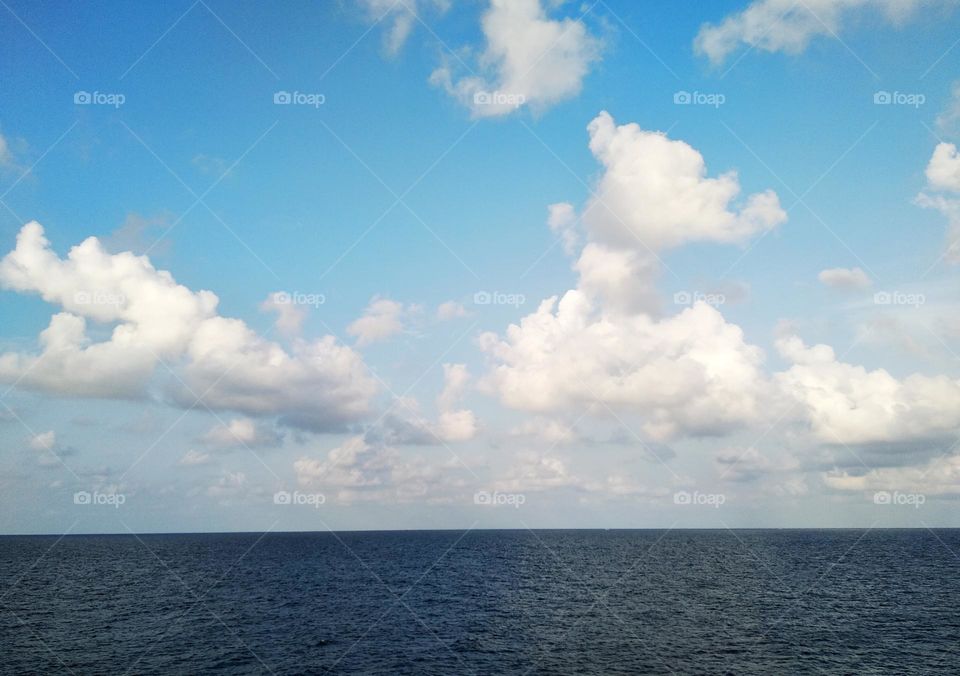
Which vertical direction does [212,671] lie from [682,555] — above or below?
above

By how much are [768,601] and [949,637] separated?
22.7m

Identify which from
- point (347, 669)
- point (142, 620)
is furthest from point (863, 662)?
point (142, 620)

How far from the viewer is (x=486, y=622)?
67.2 metres

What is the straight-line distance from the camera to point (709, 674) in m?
47.5

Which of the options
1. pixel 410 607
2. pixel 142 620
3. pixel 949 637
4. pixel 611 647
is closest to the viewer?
pixel 611 647

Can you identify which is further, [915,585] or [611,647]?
[915,585]

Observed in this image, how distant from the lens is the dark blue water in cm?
5109

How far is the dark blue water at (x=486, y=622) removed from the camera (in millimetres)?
51094

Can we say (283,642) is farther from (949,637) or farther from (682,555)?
(682,555)

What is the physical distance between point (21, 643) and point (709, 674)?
206ft

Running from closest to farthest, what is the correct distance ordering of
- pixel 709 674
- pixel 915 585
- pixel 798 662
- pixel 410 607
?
pixel 709 674
pixel 798 662
pixel 410 607
pixel 915 585

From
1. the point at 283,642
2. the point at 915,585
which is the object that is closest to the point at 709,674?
the point at 283,642

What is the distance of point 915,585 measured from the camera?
326 feet

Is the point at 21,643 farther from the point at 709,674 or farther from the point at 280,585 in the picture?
the point at 709,674
